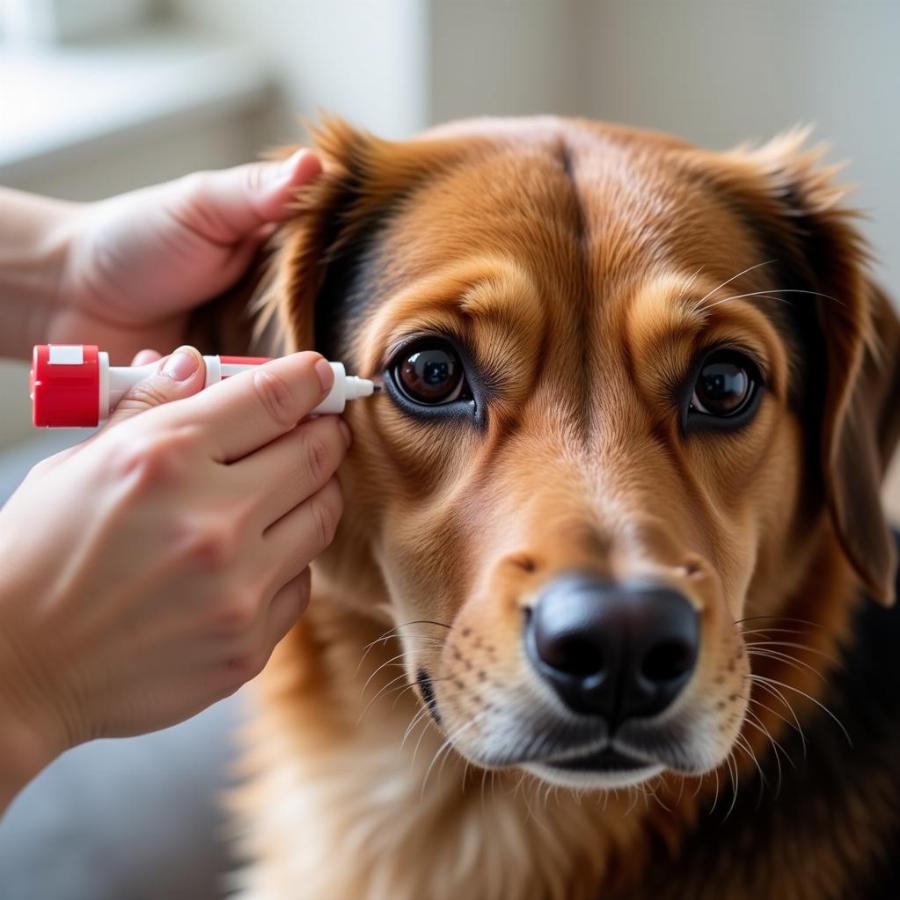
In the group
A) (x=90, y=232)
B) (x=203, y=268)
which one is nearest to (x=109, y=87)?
(x=90, y=232)

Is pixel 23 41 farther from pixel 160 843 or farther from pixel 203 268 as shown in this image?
pixel 160 843

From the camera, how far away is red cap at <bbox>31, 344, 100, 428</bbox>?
1.16 metres

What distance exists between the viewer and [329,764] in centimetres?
161

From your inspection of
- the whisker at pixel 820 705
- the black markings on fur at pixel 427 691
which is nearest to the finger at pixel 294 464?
the black markings on fur at pixel 427 691

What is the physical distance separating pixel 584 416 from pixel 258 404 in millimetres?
344

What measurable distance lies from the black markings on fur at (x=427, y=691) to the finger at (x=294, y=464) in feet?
0.74

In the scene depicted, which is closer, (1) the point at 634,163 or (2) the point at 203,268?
(1) the point at 634,163

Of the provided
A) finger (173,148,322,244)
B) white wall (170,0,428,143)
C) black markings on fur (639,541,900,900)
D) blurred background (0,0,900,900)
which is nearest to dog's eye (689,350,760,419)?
black markings on fur (639,541,900,900)

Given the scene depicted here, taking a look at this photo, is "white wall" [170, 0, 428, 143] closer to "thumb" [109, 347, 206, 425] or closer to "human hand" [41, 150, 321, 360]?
"human hand" [41, 150, 321, 360]

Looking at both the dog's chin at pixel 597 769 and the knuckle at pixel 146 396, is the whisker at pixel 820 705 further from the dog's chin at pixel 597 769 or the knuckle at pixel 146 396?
the knuckle at pixel 146 396

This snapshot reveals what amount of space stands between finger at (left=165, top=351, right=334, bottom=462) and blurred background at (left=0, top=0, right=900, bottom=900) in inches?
43.6

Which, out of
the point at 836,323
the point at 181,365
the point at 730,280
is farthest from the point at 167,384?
the point at 836,323

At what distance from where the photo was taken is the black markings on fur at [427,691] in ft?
4.21

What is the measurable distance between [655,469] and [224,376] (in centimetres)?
44
